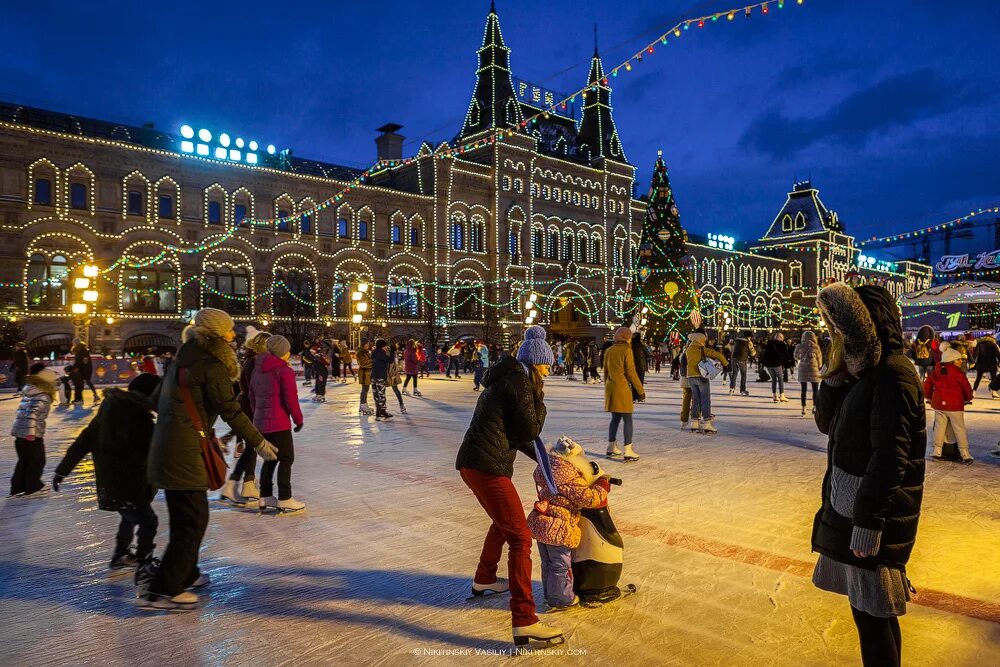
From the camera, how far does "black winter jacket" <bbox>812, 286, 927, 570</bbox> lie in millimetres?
2369

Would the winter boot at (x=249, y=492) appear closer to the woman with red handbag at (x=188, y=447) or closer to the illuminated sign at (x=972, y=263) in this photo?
the woman with red handbag at (x=188, y=447)

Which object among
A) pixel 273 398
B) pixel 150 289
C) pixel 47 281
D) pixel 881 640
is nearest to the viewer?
pixel 881 640

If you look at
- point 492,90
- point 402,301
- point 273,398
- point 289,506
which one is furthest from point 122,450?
point 492,90

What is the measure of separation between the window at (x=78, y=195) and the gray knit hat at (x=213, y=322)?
31.6 m

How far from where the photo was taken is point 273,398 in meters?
5.93

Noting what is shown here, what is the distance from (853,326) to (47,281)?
33.4m

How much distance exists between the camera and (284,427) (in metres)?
6.00

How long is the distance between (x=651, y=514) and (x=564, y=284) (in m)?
43.0

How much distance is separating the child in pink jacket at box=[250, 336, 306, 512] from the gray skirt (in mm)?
4520

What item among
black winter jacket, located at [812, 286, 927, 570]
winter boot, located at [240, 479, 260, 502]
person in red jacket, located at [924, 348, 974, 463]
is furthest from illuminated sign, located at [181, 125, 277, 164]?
black winter jacket, located at [812, 286, 927, 570]

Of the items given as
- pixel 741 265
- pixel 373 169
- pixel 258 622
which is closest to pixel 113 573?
pixel 258 622

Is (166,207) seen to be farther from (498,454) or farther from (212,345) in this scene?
(498,454)

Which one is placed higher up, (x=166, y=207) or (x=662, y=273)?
(x=166, y=207)

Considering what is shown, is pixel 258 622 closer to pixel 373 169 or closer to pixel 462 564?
pixel 462 564
